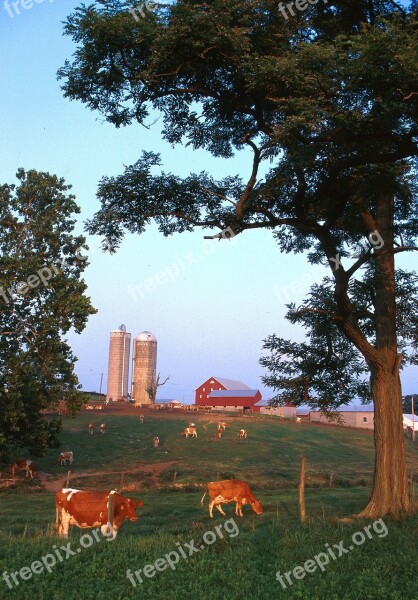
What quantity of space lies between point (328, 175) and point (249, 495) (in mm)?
12216

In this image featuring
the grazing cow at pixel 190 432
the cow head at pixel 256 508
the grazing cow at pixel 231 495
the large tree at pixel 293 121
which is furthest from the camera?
the grazing cow at pixel 190 432

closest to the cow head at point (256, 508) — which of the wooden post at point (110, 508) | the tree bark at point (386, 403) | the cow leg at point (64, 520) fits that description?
the tree bark at point (386, 403)

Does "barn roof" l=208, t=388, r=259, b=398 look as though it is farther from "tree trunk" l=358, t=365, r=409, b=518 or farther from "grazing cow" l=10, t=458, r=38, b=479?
"tree trunk" l=358, t=365, r=409, b=518

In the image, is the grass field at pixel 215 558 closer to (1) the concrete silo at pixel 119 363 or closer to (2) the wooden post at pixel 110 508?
Result: (2) the wooden post at pixel 110 508

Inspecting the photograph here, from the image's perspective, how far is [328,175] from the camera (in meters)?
15.7

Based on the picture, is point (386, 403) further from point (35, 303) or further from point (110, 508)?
point (35, 303)

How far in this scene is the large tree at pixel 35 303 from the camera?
2838 centimetres

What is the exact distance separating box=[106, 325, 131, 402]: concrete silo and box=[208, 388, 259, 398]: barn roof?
17428 millimetres

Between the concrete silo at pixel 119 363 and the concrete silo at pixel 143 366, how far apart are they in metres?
2.33

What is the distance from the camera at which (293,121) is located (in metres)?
12.8

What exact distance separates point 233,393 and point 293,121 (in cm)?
9910

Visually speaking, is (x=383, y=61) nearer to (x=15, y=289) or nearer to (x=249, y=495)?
(x=249, y=495)

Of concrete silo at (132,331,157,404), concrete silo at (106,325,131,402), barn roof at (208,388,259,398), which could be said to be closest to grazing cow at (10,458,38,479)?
concrete silo at (132,331,157,404)

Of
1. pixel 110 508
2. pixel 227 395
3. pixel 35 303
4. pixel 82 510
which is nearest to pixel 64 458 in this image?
pixel 35 303
